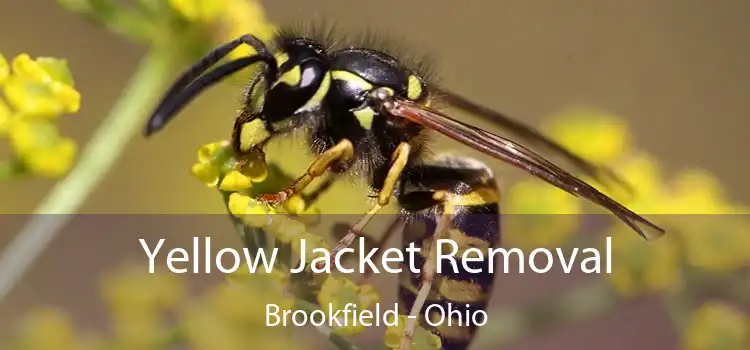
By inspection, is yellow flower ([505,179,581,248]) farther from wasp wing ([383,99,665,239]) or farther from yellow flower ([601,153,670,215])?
wasp wing ([383,99,665,239])

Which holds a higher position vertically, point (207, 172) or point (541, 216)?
point (541, 216)

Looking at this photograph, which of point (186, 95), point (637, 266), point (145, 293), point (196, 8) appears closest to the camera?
point (186, 95)

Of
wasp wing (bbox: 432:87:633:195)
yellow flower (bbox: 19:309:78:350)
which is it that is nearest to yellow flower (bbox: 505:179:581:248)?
wasp wing (bbox: 432:87:633:195)

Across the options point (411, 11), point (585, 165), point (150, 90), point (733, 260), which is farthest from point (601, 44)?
point (150, 90)

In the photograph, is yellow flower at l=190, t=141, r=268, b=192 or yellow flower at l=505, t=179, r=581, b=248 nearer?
yellow flower at l=190, t=141, r=268, b=192

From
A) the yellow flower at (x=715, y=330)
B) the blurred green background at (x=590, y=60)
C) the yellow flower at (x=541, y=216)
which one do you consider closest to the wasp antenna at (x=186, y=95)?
the yellow flower at (x=541, y=216)

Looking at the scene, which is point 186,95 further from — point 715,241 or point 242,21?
point 715,241

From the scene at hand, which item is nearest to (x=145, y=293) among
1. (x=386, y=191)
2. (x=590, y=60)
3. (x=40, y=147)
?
(x=40, y=147)
